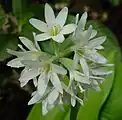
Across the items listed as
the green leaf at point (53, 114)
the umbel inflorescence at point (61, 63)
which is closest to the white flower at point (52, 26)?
the umbel inflorescence at point (61, 63)

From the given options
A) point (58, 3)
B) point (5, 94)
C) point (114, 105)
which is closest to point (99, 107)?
point (114, 105)

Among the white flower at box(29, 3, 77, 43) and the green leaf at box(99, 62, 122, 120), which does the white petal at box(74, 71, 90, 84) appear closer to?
the white flower at box(29, 3, 77, 43)

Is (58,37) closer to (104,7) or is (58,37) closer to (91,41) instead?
(91,41)

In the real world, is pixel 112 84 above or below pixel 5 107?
A: above

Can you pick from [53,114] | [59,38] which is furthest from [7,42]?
[59,38]

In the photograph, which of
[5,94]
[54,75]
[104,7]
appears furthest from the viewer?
[104,7]

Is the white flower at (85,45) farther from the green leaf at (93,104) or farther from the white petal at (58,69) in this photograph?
the green leaf at (93,104)

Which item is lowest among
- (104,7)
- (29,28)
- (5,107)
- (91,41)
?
(5,107)

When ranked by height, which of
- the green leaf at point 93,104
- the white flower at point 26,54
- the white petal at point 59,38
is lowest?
the green leaf at point 93,104
